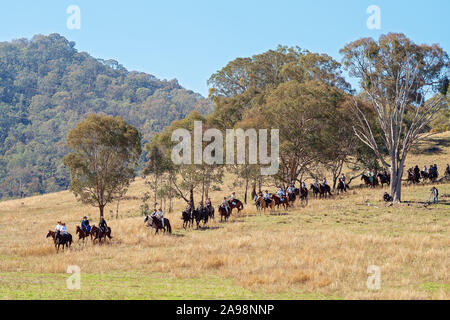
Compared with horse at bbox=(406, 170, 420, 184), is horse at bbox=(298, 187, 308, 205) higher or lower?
lower

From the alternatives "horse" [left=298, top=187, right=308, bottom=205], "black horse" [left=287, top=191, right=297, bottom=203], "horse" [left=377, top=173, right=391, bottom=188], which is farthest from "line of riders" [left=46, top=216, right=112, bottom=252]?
"horse" [left=377, top=173, right=391, bottom=188]

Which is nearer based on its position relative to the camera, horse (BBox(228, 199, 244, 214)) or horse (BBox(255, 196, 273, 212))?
horse (BBox(228, 199, 244, 214))

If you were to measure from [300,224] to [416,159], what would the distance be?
3800 cm

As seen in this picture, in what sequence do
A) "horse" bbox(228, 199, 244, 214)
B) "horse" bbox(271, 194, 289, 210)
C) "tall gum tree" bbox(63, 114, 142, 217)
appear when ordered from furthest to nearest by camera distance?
"tall gum tree" bbox(63, 114, 142, 217), "horse" bbox(271, 194, 289, 210), "horse" bbox(228, 199, 244, 214)

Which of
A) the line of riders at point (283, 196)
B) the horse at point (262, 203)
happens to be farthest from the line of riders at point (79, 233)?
the line of riders at point (283, 196)

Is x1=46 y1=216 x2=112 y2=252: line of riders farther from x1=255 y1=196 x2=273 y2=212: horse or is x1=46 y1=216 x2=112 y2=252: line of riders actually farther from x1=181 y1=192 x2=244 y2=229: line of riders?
x1=255 y1=196 x2=273 y2=212: horse

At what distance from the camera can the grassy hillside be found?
41.6 feet

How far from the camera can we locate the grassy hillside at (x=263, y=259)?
41.6 ft

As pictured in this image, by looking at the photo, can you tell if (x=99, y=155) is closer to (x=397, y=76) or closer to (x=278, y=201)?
(x=278, y=201)

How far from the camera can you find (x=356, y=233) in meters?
22.6

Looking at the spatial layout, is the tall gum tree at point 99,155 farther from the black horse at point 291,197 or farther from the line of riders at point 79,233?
the black horse at point 291,197

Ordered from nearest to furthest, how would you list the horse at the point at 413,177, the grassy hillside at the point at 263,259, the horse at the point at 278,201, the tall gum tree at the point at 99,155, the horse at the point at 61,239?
1. the grassy hillside at the point at 263,259
2. the horse at the point at 61,239
3. the horse at the point at 278,201
4. the tall gum tree at the point at 99,155
5. the horse at the point at 413,177

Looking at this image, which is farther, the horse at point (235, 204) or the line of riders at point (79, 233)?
the horse at point (235, 204)
